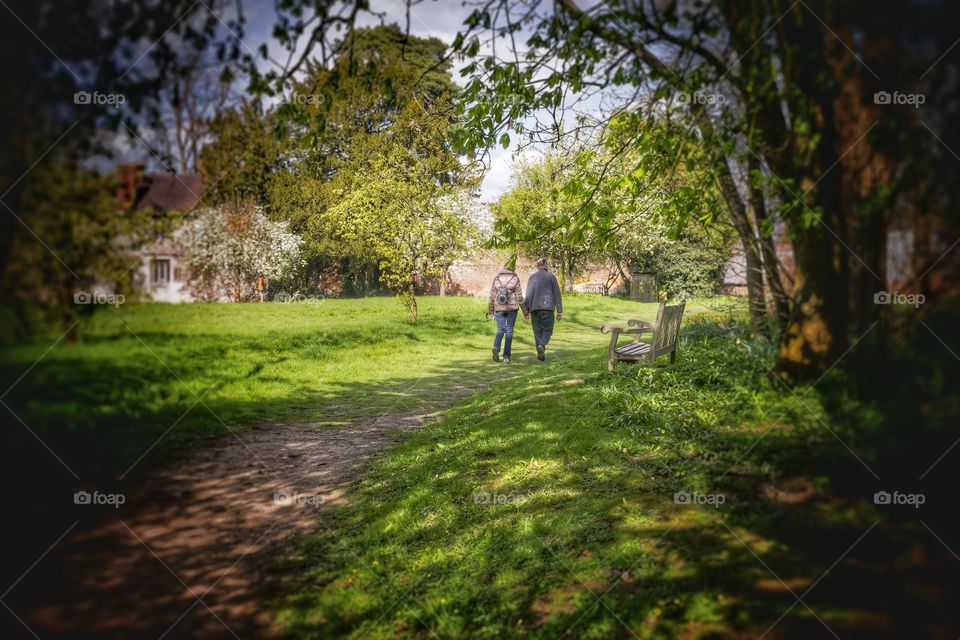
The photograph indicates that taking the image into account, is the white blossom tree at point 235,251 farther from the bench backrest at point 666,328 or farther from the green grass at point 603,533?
the bench backrest at point 666,328

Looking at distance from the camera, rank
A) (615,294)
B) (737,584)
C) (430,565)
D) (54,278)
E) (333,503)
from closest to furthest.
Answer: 1. (737,584)
2. (54,278)
3. (430,565)
4. (333,503)
5. (615,294)

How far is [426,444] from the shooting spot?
21.1 feet

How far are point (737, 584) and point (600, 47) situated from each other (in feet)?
12.7

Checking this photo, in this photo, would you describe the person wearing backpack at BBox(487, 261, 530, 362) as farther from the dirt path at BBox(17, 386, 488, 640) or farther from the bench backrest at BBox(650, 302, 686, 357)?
the dirt path at BBox(17, 386, 488, 640)

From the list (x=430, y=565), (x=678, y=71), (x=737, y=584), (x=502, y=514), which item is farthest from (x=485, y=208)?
(x=737, y=584)

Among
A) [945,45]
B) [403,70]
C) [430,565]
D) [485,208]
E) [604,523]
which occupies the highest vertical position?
[403,70]

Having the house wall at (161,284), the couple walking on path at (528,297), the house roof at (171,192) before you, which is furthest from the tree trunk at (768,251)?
the couple walking on path at (528,297)

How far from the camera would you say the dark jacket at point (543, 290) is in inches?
414

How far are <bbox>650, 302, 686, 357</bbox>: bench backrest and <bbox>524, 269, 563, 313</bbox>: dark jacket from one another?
3.32 m

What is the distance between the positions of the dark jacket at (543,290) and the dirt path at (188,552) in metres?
6.05

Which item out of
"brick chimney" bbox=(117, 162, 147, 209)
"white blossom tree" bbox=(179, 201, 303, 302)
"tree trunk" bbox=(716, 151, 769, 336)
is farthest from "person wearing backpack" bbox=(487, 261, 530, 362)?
"brick chimney" bbox=(117, 162, 147, 209)

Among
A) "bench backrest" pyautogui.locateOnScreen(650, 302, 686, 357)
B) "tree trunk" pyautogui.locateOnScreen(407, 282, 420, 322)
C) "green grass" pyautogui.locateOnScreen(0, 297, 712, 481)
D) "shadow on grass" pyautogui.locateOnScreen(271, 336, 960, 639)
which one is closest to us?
"shadow on grass" pyautogui.locateOnScreen(271, 336, 960, 639)

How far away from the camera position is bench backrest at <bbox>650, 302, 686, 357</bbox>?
697cm

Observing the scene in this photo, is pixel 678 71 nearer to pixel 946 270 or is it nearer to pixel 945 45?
pixel 945 45
